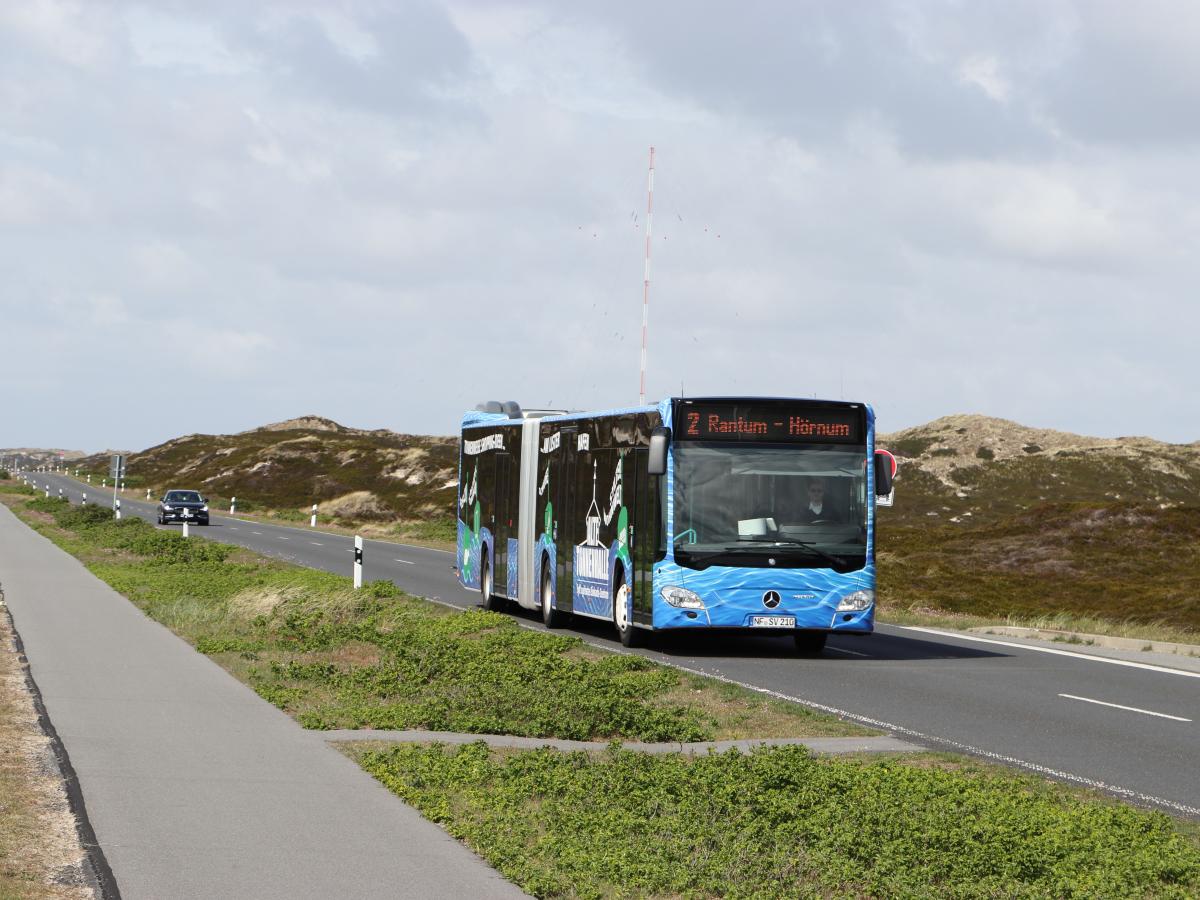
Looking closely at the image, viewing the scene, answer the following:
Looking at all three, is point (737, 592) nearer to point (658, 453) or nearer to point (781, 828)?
point (658, 453)

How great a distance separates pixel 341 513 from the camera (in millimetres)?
91125

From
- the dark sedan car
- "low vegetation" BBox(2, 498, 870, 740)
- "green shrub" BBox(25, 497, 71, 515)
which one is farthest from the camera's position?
"green shrub" BBox(25, 497, 71, 515)

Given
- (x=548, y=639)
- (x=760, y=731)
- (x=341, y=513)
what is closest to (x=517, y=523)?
(x=548, y=639)

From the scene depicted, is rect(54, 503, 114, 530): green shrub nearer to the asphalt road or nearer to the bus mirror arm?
the asphalt road

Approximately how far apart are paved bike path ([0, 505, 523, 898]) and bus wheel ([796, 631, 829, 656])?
8.21 m

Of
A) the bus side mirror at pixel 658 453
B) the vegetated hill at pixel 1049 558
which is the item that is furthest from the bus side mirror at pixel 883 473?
the vegetated hill at pixel 1049 558

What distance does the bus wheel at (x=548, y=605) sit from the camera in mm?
23766

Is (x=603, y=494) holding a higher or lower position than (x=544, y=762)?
higher

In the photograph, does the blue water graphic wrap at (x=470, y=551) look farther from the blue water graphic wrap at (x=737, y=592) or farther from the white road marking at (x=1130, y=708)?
the white road marking at (x=1130, y=708)

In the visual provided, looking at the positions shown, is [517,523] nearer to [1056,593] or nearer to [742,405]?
[742,405]

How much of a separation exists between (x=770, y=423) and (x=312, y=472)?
104m

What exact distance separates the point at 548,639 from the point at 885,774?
9.70 metres

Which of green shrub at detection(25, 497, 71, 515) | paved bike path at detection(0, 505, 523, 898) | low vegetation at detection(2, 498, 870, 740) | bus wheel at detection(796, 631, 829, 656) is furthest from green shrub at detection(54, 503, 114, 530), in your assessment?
paved bike path at detection(0, 505, 523, 898)

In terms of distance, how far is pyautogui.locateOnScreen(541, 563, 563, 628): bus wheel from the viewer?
78.0ft
